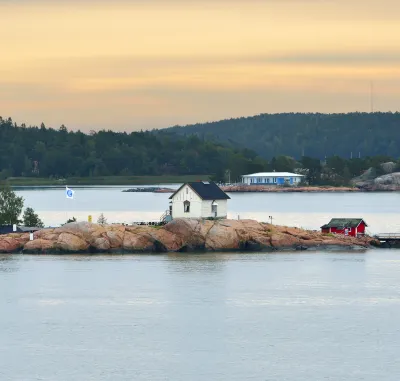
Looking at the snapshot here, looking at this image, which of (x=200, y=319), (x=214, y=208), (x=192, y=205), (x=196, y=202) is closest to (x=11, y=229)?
(x=192, y=205)

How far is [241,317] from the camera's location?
2282 inches

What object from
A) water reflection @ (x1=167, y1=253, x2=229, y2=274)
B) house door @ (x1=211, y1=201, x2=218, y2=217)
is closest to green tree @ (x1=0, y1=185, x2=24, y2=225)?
house door @ (x1=211, y1=201, x2=218, y2=217)

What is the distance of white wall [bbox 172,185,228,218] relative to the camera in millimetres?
93875

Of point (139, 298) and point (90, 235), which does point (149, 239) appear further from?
point (139, 298)

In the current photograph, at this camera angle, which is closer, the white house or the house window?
the white house

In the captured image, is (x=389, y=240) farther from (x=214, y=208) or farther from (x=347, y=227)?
(x=214, y=208)

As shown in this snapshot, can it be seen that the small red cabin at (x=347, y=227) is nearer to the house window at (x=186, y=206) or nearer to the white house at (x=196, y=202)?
the white house at (x=196, y=202)

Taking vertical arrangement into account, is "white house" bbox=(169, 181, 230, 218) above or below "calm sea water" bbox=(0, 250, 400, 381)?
above

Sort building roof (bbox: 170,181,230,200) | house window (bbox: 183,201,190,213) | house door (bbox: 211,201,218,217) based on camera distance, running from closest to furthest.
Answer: building roof (bbox: 170,181,230,200) < house window (bbox: 183,201,190,213) < house door (bbox: 211,201,218,217)

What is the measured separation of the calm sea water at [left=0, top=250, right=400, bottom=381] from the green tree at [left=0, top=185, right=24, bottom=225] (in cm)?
1561

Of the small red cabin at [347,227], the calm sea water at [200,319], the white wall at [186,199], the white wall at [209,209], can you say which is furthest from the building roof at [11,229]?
the small red cabin at [347,227]

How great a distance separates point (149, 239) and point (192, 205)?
6.40m

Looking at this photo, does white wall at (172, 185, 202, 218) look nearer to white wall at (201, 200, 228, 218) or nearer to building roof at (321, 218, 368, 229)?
white wall at (201, 200, 228, 218)

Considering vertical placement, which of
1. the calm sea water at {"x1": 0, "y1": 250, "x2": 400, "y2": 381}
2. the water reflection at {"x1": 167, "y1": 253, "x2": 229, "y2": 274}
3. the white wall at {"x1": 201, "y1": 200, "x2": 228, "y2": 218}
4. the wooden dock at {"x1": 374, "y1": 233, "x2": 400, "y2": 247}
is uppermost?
the white wall at {"x1": 201, "y1": 200, "x2": 228, "y2": 218}
